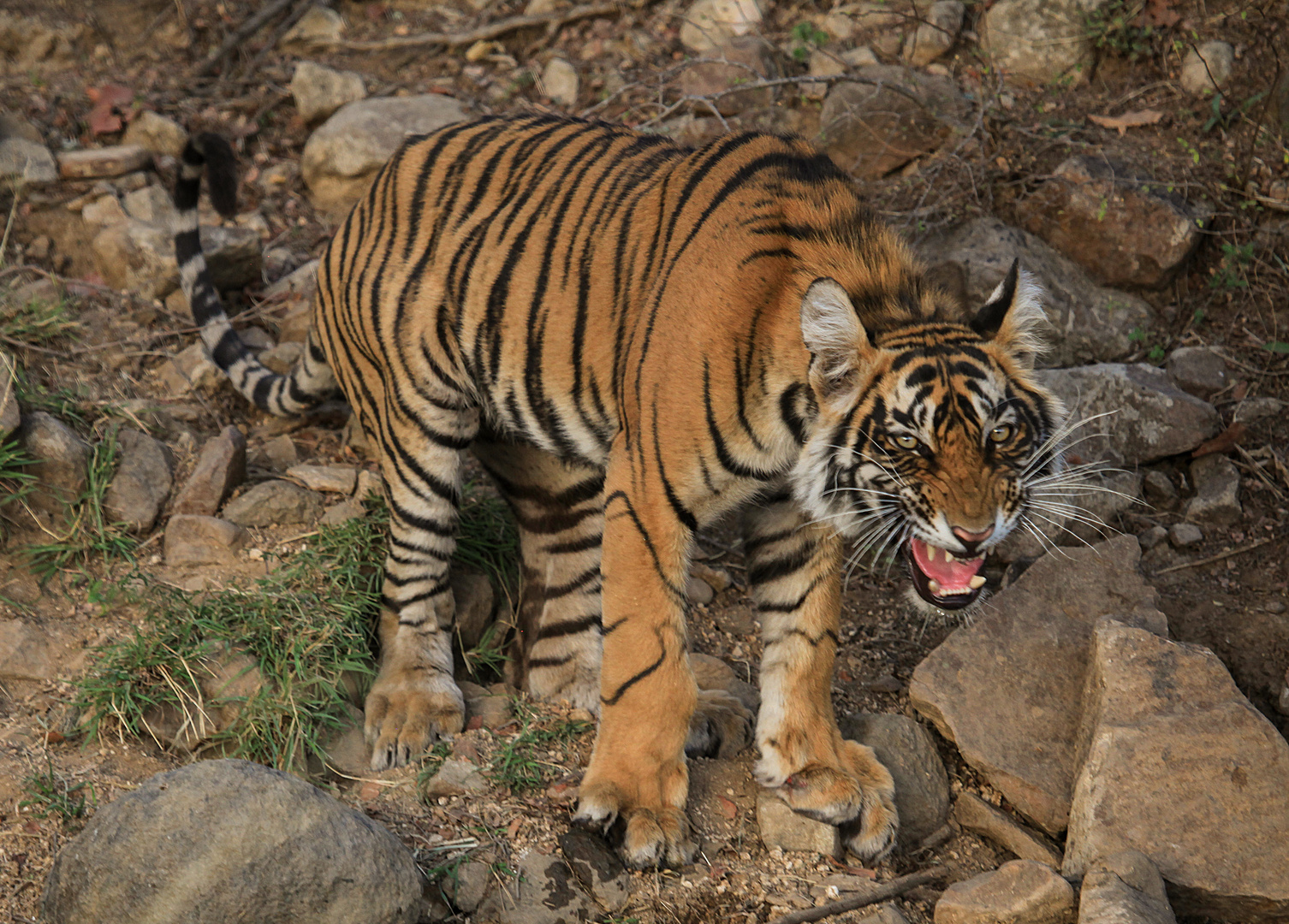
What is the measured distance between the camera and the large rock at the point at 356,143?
604 cm

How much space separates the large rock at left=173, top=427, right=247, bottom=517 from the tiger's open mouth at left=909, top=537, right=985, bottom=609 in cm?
263

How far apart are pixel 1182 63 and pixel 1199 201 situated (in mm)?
914

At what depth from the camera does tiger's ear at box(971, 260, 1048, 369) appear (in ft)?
9.62

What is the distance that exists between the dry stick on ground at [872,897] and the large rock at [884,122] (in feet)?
11.3

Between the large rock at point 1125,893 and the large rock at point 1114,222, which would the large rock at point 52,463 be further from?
the large rock at point 1114,222

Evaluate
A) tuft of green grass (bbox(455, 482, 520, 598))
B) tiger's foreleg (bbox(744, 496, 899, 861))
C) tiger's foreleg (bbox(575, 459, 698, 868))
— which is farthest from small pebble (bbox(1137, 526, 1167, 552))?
tuft of green grass (bbox(455, 482, 520, 598))

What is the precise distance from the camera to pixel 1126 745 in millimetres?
3061

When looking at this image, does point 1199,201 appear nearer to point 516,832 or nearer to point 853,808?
point 853,808

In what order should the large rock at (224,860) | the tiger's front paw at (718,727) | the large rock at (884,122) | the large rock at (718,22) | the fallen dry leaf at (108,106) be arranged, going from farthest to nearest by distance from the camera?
the large rock at (718,22) → the fallen dry leaf at (108,106) → the large rock at (884,122) → the tiger's front paw at (718,727) → the large rock at (224,860)

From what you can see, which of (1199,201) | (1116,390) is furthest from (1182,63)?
(1116,390)

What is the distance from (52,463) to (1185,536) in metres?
4.15

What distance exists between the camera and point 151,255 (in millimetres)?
5344

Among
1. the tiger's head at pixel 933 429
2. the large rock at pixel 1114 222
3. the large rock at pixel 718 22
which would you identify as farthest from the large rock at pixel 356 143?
the tiger's head at pixel 933 429

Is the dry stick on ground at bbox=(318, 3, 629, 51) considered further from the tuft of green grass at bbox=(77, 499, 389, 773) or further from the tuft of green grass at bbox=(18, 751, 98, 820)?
the tuft of green grass at bbox=(18, 751, 98, 820)
